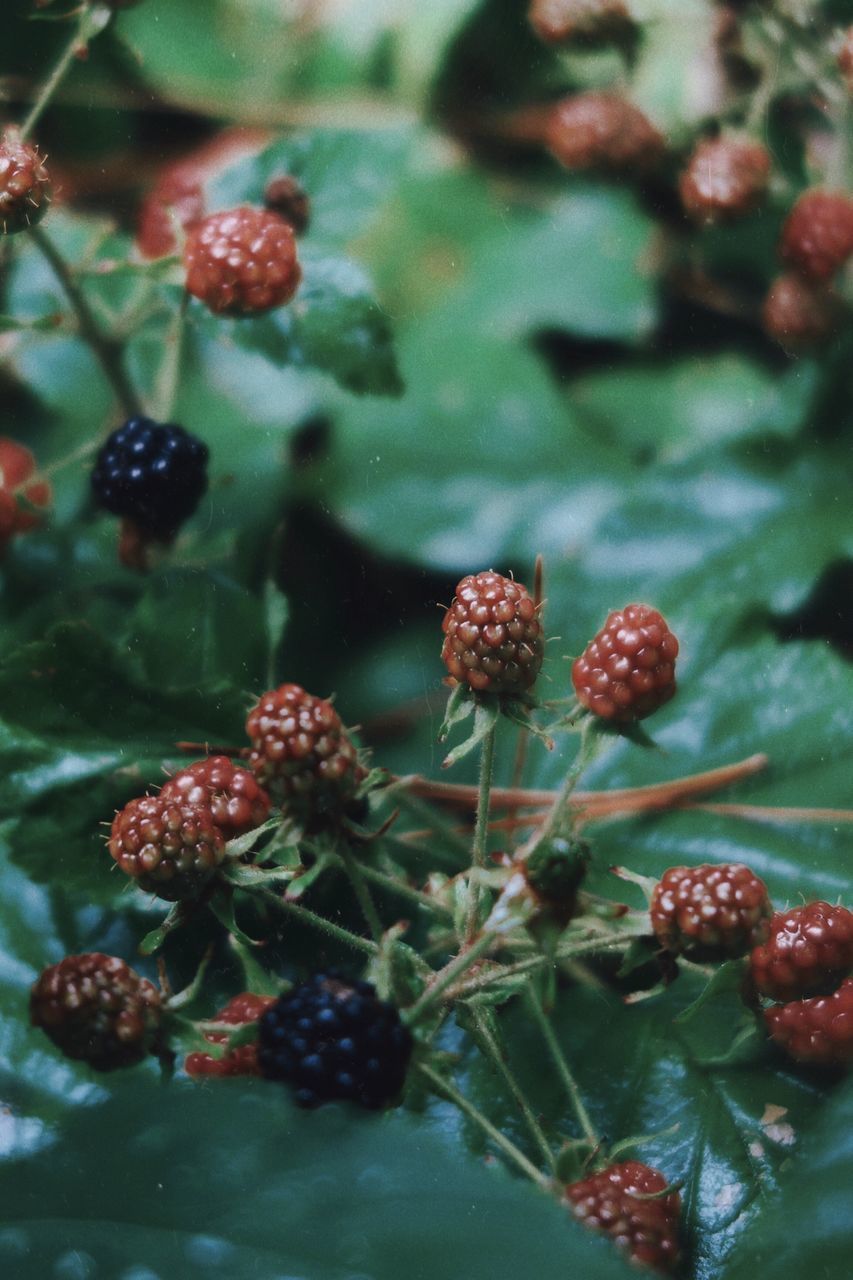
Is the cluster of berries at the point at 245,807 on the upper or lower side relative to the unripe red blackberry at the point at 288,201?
lower

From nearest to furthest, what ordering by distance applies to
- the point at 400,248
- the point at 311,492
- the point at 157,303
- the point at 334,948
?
the point at 334,948 < the point at 157,303 < the point at 311,492 < the point at 400,248

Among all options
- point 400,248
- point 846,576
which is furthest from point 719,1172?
point 400,248

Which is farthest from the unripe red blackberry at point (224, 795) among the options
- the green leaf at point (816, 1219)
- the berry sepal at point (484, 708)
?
the green leaf at point (816, 1219)

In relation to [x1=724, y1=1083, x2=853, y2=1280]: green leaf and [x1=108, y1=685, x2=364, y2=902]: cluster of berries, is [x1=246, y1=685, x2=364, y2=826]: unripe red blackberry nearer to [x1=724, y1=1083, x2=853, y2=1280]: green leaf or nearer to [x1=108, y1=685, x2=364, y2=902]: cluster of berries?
[x1=108, y1=685, x2=364, y2=902]: cluster of berries

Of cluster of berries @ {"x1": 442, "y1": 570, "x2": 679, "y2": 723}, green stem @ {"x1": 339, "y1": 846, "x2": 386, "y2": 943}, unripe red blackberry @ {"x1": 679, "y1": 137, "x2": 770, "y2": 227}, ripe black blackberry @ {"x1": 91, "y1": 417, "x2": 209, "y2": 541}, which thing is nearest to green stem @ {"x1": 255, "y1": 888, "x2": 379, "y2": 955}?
green stem @ {"x1": 339, "y1": 846, "x2": 386, "y2": 943}

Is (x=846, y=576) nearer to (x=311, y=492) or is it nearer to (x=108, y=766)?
(x=311, y=492)

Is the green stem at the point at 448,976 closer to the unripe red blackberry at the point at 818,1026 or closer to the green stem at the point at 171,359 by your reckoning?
the unripe red blackberry at the point at 818,1026
